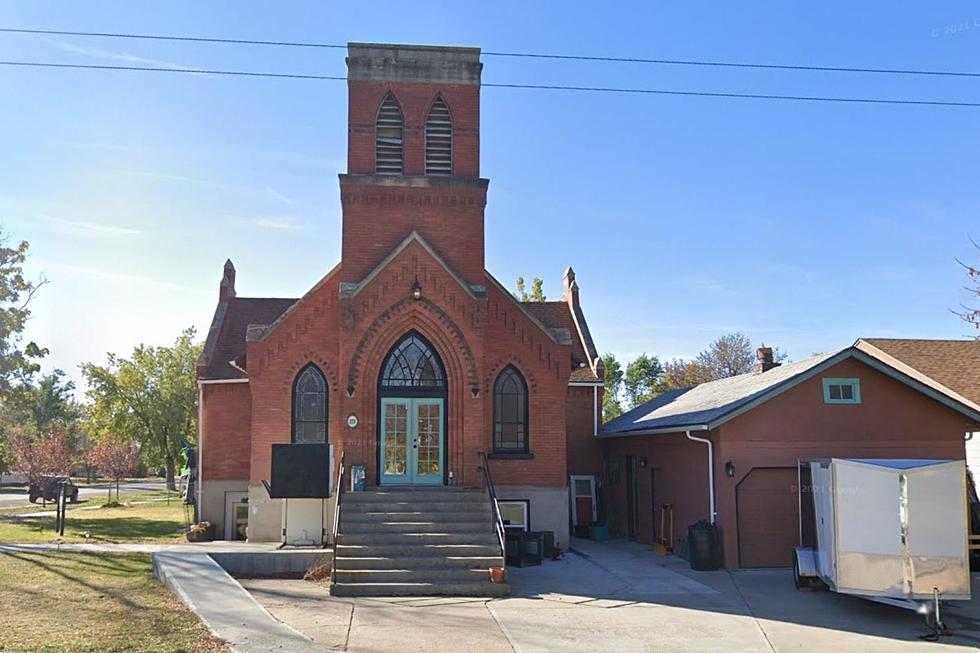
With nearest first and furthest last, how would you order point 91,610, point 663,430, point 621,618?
point 91,610 → point 621,618 → point 663,430

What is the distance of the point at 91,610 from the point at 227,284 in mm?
17932

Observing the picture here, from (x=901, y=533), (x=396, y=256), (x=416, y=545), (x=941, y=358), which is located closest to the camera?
(x=901, y=533)

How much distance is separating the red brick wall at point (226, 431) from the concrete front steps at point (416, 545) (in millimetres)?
7324

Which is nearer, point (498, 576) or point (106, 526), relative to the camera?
point (498, 576)

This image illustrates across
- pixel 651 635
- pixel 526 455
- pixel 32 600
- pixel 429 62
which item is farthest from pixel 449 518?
pixel 429 62

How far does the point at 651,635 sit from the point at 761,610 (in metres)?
2.78

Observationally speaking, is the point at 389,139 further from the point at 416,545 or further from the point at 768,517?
the point at 768,517

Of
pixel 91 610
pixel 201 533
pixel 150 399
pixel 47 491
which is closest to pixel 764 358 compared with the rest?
pixel 201 533

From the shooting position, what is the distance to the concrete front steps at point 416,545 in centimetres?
1484

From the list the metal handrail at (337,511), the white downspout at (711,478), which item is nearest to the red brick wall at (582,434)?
the white downspout at (711,478)

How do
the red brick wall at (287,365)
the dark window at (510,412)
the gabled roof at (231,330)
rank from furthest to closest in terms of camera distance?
the gabled roof at (231,330), the dark window at (510,412), the red brick wall at (287,365)

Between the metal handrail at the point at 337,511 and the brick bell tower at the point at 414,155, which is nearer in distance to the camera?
the metal handrail at the point at 337,511

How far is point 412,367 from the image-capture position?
65.7ft

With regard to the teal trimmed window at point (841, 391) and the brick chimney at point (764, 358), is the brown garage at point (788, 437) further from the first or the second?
the brick chimney at point (764, 358)
